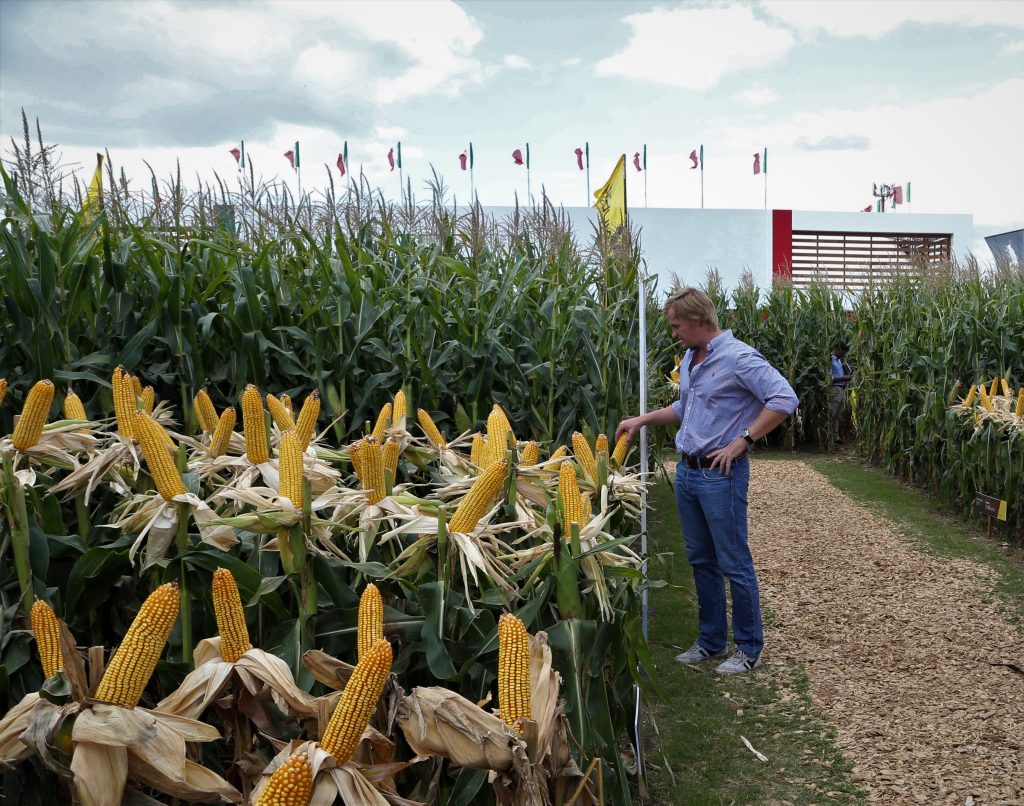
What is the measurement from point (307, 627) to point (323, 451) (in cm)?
75

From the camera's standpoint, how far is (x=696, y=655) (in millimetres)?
4703

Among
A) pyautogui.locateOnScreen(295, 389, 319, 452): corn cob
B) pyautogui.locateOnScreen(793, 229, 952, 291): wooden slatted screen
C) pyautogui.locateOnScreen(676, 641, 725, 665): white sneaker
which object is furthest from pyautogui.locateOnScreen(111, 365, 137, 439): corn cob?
pyautogui.locateOnScreen(793, 229, 952, 291): wooden slatted screen

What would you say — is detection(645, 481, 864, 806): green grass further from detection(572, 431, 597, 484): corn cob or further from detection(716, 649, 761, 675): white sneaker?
detection(572, 431, 597, 484): corn cob

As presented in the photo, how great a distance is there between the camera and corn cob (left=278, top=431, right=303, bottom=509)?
194cm

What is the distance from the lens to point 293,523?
194 centimetres

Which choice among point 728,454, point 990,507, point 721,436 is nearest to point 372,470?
point 728,454

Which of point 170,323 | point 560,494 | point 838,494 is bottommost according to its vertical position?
point 838,494

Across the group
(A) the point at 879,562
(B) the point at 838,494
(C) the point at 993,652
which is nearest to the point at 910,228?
(B) the point at 838,494

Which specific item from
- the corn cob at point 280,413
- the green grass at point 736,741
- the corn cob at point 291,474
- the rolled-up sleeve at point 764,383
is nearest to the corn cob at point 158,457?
the corn cob at point 291,474

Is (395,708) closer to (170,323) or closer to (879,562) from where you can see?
(170,323)

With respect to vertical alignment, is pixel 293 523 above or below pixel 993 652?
above

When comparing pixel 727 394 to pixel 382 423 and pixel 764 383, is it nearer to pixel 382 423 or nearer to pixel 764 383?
pixel 764 383

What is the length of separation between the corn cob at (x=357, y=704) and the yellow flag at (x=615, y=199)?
3.71 m

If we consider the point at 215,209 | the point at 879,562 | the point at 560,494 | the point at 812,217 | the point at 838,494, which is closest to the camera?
the point at 560,494
